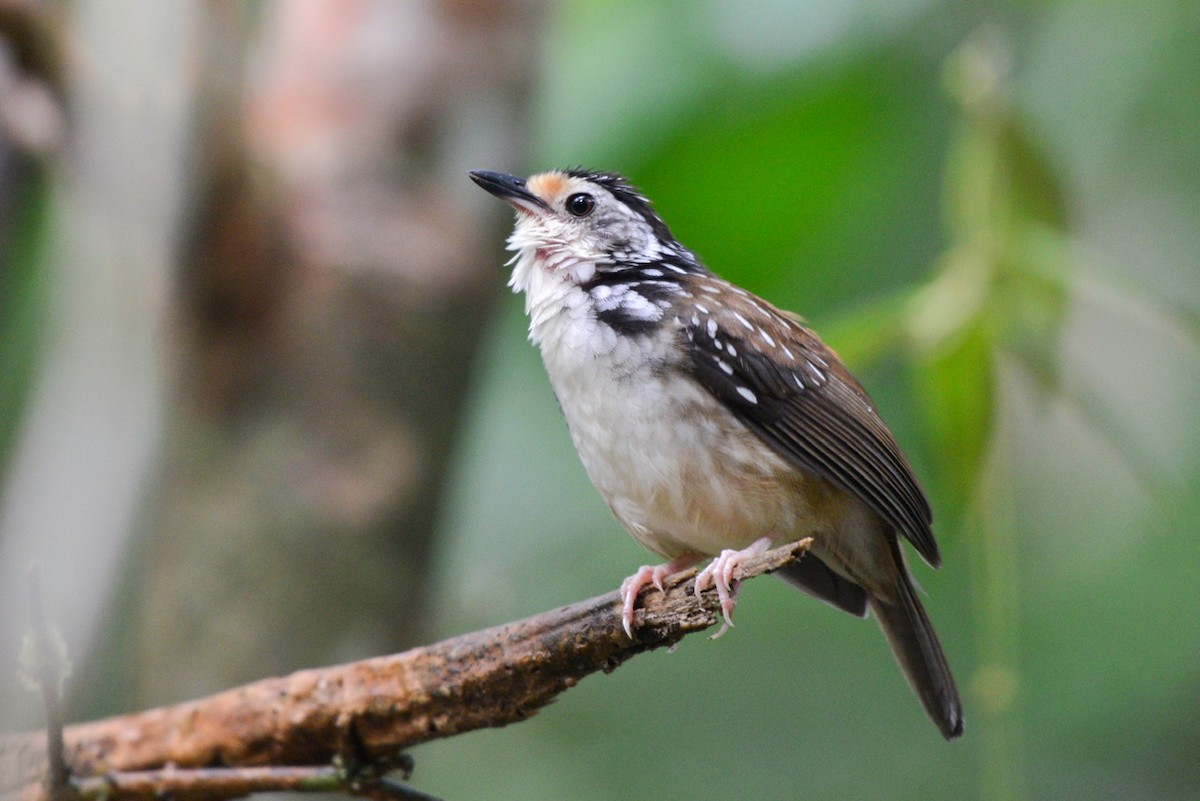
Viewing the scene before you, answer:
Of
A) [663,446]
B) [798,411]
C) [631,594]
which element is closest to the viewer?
[631,594]

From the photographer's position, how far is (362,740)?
9.70 ft

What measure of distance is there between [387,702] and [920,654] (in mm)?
1691

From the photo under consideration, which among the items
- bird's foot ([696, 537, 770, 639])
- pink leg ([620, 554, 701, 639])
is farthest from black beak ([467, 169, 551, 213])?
bird's foot ([696, 537, 770, 639])

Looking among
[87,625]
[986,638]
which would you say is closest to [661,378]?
[986,638]

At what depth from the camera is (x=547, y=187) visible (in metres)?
4.05

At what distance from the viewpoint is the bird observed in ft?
11.1

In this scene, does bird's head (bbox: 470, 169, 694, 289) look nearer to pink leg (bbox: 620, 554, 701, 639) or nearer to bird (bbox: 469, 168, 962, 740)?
bird (bbox: 469, 168, 962, 740)

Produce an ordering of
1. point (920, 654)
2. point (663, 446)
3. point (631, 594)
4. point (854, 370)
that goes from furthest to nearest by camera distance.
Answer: point (854, 370) < point (920, 654) < point (663, 446) < point (631, 594)

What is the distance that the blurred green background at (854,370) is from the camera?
486cm

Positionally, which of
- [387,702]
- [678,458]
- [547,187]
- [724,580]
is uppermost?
[547,187]

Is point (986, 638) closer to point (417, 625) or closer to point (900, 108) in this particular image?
point (417, 625)

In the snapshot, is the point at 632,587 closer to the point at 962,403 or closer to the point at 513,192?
the point at 962,403

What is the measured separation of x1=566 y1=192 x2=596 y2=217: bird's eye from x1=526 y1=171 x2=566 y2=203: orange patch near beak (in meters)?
0.05

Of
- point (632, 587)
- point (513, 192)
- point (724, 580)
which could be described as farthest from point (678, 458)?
point (513, 192)
